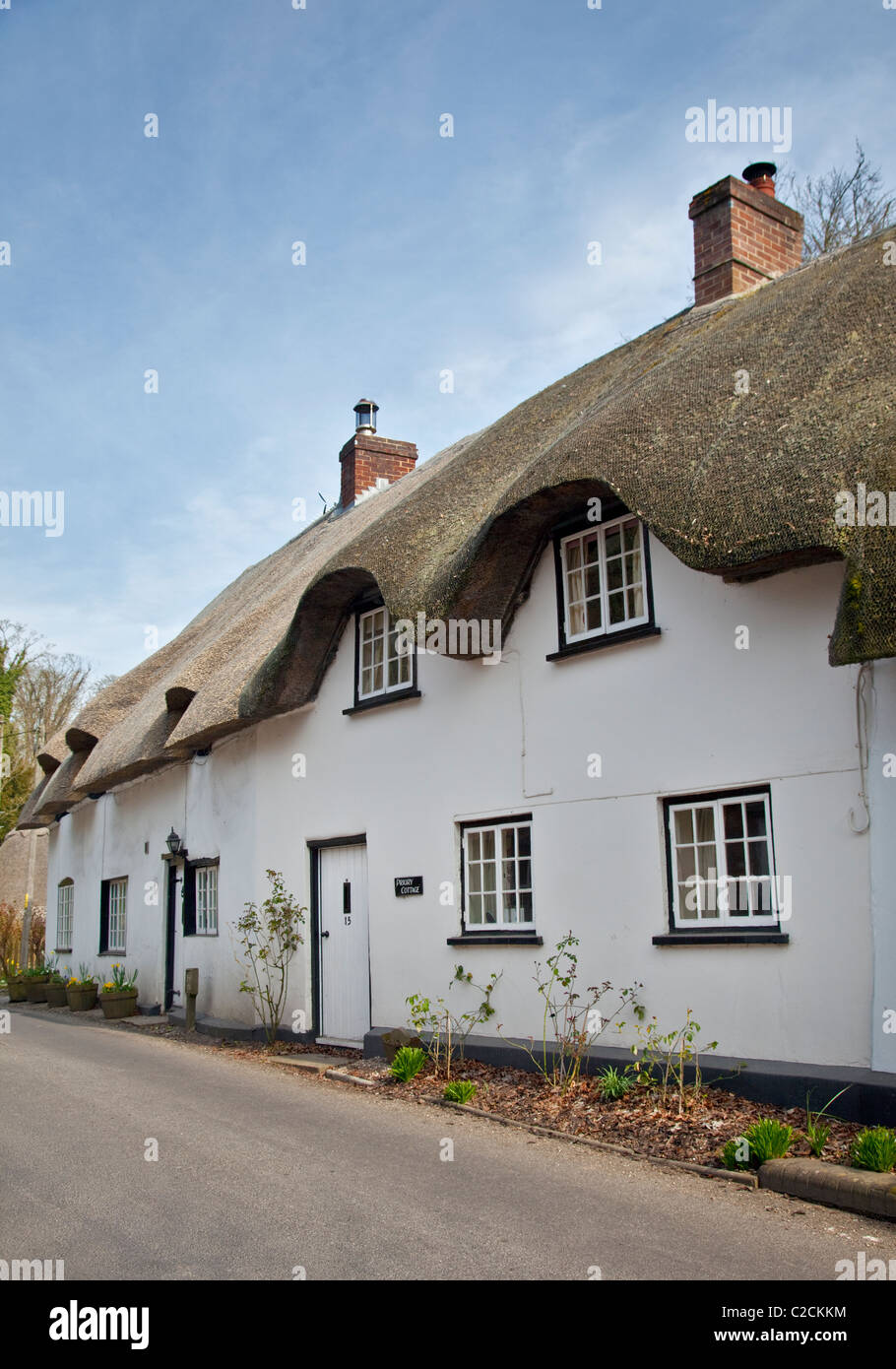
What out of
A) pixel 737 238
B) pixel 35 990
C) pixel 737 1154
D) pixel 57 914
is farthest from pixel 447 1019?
pixel 57 914

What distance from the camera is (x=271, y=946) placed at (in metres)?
12.6

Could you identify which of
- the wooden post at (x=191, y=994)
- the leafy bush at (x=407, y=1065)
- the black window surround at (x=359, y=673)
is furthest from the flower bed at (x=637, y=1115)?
the wooden post at (x=191, y=994)

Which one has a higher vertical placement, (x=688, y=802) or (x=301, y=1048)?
(x=688, y=802)

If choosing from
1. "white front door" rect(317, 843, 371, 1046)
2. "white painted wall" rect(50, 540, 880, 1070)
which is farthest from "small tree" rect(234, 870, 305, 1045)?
"white front door" rect(317, 843, 371, 1046)

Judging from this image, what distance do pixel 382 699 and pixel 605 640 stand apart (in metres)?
3.09

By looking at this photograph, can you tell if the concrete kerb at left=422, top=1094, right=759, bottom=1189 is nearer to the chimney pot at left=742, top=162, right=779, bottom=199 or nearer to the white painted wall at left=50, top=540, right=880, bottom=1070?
the white painted wall at left=50, top=540, right=880, bottom=1070

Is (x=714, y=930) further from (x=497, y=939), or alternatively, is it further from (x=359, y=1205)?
(x=359, y=1205)

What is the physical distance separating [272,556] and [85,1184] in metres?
15.8

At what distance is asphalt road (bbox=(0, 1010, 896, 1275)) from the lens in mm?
4734

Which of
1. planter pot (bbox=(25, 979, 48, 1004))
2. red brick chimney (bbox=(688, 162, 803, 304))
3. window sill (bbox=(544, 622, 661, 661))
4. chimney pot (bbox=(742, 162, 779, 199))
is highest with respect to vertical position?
chimney pot (bbox=(742, 162, 779, 199))

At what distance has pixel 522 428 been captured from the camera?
1178 centimetres

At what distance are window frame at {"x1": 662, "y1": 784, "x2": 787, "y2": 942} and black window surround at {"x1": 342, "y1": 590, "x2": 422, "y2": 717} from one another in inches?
131
